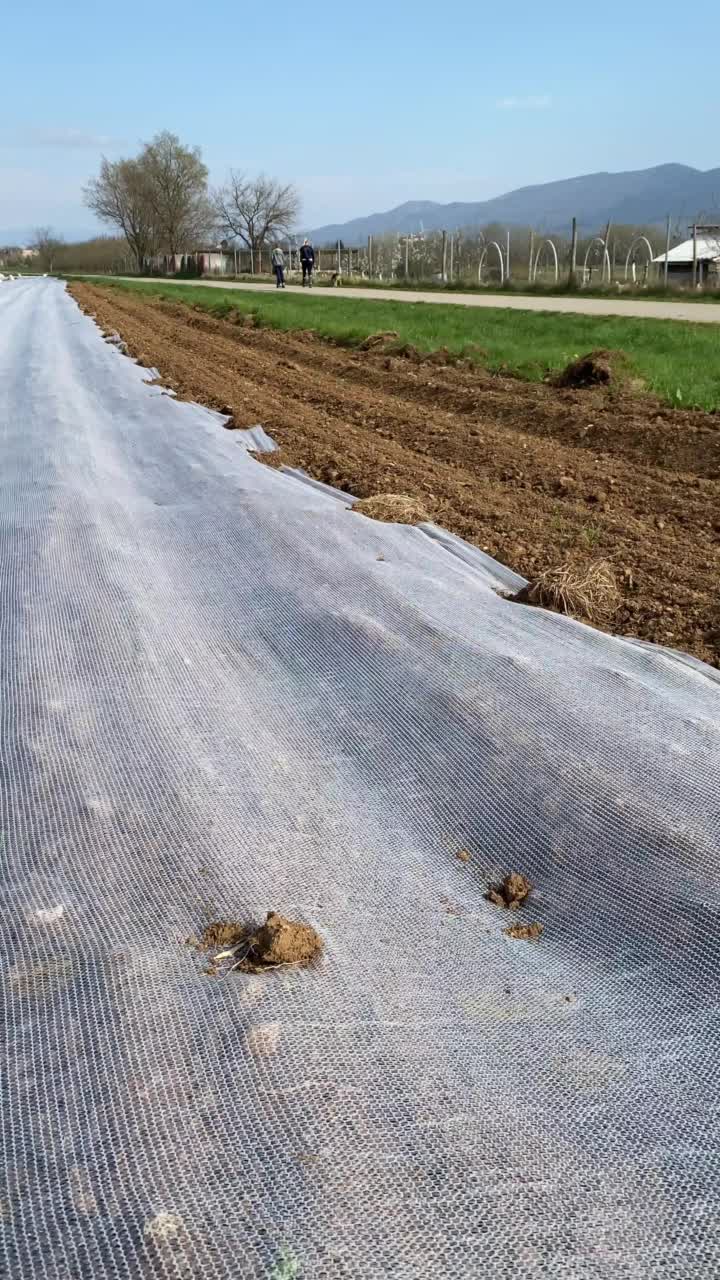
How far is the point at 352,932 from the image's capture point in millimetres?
1909

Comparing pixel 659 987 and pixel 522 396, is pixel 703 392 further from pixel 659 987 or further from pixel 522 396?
pixel 659 987

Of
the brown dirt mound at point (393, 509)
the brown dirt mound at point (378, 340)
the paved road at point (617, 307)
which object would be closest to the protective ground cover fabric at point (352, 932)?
the brown dirt mound at point (393, 509)

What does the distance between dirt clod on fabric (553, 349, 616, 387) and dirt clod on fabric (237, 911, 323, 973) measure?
747 centimetres

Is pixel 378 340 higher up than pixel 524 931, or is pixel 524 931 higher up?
pixel 378 340

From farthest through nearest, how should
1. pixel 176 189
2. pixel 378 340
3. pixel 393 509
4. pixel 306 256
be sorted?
pixel 176 189 < pixel 306 256 < pixel 378 340 < pixel 393 509

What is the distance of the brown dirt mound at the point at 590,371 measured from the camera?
839 centimetres

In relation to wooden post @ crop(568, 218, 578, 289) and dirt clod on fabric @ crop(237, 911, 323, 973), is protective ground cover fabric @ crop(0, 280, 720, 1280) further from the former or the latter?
wooden post @ crop(568, 218, 578, 289)

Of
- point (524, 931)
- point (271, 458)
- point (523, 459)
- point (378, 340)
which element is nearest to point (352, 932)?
point (524, 931)

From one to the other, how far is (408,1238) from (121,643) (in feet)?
7.24

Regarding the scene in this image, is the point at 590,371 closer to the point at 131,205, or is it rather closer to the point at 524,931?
the point at 524,931

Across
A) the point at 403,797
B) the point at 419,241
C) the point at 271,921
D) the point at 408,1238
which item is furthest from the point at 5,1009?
the point at 419,241

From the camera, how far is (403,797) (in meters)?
2.34

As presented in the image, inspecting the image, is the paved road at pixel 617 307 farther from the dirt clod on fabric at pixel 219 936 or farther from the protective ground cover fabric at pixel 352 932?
the dirt clod on fabric at pixel 219 936

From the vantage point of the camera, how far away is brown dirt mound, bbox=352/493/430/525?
4523mm
